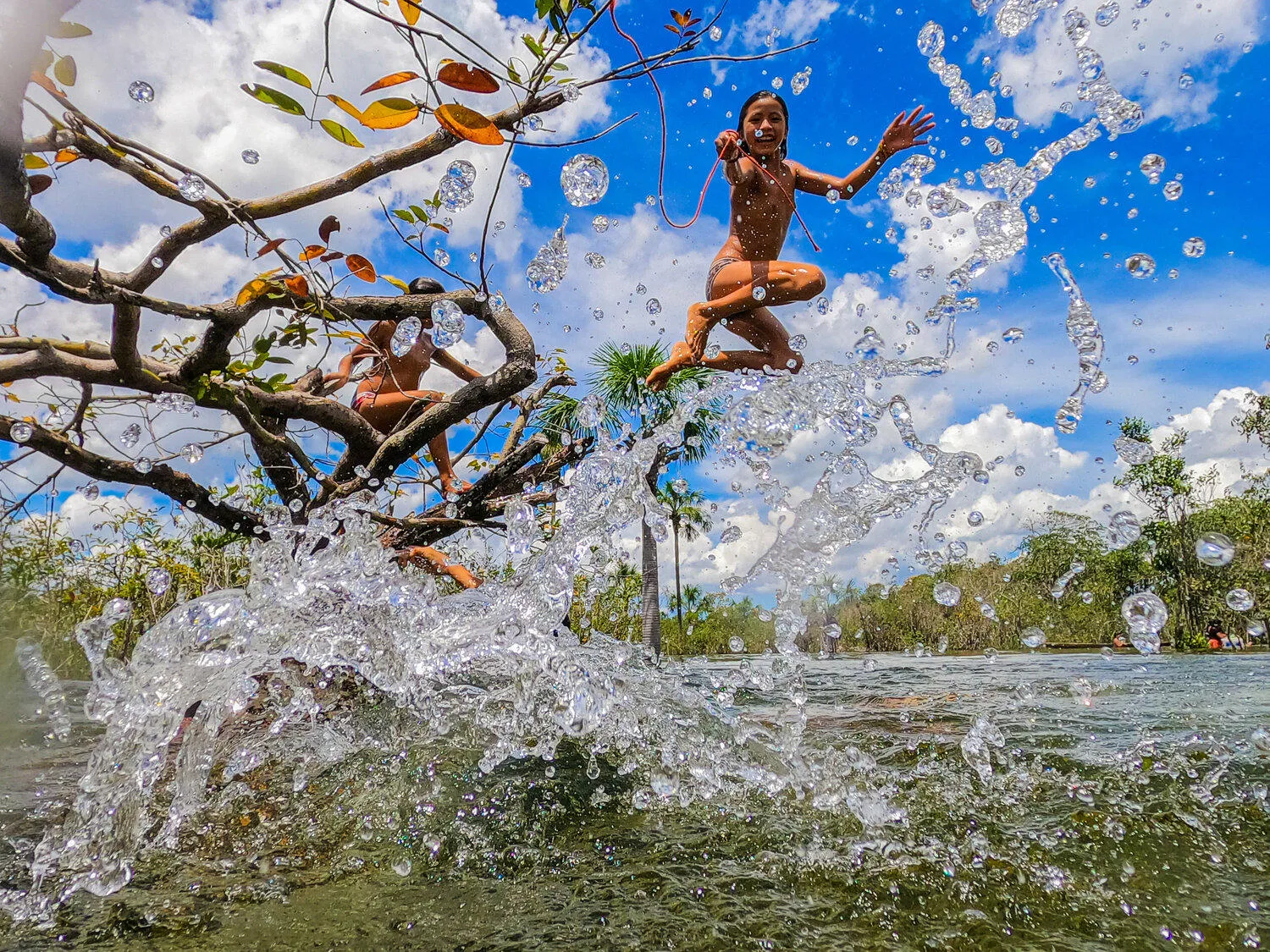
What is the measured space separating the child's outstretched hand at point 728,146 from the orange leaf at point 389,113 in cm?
276

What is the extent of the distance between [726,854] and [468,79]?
2.03 m

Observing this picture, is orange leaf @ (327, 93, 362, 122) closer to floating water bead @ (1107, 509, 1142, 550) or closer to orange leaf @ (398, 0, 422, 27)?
orange leaf @ (398, 0, 422, 27)

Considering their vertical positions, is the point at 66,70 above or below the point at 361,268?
above

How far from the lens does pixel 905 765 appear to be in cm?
279

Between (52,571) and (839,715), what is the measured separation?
480 centimetres

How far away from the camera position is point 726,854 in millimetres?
1955

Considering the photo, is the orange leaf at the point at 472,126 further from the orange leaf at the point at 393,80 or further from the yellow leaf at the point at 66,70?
the yellow leaf at the point at 66,70

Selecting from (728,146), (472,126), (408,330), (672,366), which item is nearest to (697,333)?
(672,366)

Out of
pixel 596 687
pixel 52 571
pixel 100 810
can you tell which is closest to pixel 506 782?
pixel 596 687

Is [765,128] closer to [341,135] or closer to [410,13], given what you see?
[410,13]

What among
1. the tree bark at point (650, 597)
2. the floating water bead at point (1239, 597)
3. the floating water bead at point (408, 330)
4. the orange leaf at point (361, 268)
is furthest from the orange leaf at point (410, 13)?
the tree bark at point (650, 597)

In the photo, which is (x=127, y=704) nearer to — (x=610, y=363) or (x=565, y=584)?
(x=565, y=584)

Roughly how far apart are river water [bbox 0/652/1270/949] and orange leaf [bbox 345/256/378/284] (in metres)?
2.14

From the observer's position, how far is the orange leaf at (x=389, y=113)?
1.25 meters
